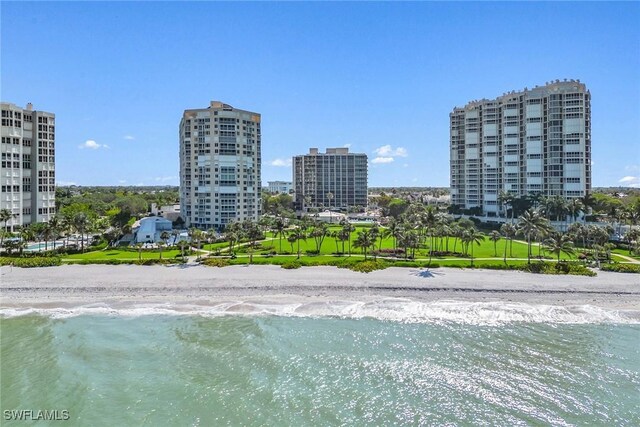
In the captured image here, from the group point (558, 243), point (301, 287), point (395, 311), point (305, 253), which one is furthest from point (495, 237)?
point (301, 287)

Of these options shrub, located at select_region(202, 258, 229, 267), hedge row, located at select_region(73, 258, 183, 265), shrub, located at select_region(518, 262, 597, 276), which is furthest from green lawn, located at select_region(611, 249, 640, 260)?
hedge row, located at select_region(73, 258, 183, 265)

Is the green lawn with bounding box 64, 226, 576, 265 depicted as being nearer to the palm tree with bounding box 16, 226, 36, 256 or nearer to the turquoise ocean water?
the palm tree with bounding box 16, 226, 36, 256

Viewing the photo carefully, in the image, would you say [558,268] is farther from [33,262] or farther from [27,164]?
[27,164]

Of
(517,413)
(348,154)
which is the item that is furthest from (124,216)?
(348,154)

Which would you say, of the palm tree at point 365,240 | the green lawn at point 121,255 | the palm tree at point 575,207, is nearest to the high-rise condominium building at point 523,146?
the palm tree at point 575,207

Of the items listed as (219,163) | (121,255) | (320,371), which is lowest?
(320,371)
